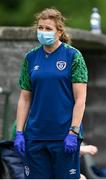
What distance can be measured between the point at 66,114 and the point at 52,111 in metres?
0.10

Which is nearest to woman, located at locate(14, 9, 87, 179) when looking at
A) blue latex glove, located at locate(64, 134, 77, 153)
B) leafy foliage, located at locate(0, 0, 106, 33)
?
blue latex glove, located at locate(64, 134, 77, 153)

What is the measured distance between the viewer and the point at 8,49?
1042 centimetres

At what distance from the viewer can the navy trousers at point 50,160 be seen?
6.76 metres

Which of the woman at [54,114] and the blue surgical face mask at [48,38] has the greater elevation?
the blue surgical face mask at [48,38]

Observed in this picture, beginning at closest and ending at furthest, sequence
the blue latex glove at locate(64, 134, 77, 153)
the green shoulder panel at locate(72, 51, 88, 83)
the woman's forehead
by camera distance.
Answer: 1. the blue latex glove at locate(64, 134, 77, 153)
2. the green shoulder panel at locate(72, 51, 88, 83)
3. the woman's forehead

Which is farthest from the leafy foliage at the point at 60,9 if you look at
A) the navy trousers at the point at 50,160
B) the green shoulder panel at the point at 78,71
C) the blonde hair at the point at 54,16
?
the navy trousers at the point at 50,160

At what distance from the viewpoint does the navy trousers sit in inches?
266

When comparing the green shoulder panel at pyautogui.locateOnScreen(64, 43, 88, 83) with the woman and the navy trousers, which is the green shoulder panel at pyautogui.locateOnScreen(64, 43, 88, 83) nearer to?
the woman

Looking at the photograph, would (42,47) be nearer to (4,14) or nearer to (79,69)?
(79,69)

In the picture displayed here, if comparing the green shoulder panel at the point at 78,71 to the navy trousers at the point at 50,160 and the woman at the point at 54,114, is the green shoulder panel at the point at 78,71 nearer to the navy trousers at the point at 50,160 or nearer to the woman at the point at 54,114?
the woman at the point at 54,114

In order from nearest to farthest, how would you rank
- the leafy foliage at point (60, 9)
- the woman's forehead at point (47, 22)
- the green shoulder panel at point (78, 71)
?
1. the green shoulder panel at point (78, 71)
2. the woman's forehead at point (47, 22)
3. the leafy foliage at point (60, 9)

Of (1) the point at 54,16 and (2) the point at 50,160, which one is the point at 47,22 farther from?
(2) the point at 50,160

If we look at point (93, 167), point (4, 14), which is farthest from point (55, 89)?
point (4, 14)

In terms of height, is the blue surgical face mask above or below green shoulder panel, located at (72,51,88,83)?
above
